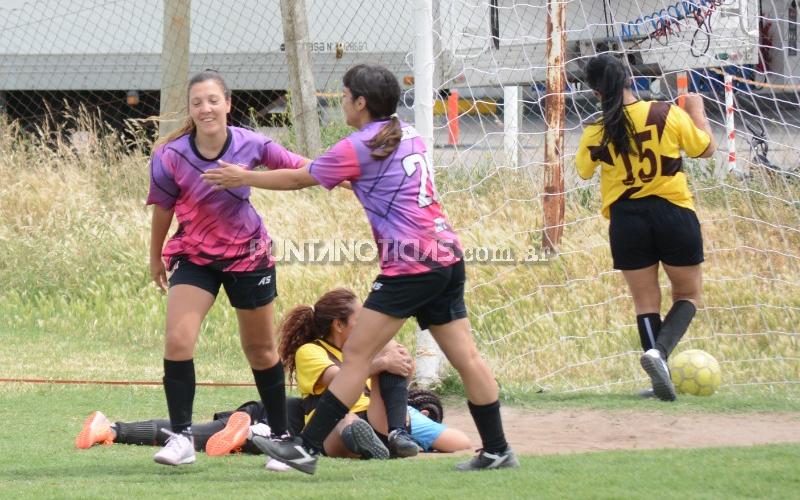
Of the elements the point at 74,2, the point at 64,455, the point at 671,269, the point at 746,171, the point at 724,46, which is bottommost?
the point at 64,455

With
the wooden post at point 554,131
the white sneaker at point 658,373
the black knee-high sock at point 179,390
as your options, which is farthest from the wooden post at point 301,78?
the black knee-high sock at point 179,390

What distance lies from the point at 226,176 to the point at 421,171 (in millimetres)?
833

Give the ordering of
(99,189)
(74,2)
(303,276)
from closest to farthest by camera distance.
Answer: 1. (303,276)
2. (99,189)
3. (74,2)

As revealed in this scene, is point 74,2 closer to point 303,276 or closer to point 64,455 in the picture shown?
point 303,276

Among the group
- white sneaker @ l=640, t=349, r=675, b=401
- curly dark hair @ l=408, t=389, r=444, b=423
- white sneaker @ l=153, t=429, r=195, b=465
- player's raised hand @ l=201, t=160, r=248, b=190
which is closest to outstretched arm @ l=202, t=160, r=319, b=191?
player's raised hand @ l=201, t=160, r=248, b=190

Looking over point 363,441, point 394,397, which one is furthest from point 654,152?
point 363,441

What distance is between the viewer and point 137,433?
5.96 metres

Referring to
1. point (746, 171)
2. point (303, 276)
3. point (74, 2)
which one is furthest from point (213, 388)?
point (74, 2)

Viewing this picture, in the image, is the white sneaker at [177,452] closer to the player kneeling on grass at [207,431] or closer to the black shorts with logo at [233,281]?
the player kneeling on grass at [207,431]

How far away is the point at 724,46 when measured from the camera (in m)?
8.93

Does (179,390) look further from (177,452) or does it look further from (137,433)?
(137,433)

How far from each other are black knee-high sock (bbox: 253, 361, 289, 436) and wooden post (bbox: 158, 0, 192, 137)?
8113 mm

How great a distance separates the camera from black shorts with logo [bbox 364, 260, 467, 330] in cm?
471

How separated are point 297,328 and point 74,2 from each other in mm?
11628
